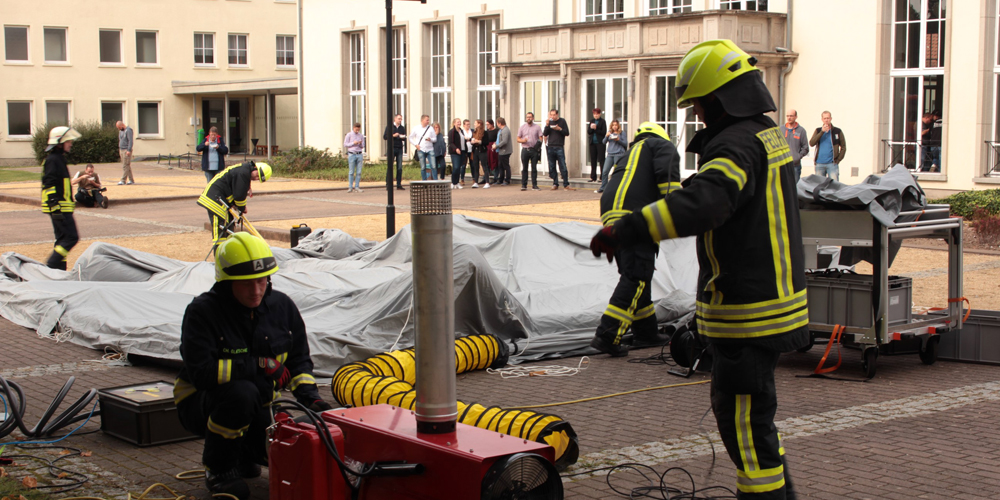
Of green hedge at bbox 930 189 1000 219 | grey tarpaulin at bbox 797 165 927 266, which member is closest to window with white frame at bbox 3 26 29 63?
green hedge at bbox 930 189 1000 219

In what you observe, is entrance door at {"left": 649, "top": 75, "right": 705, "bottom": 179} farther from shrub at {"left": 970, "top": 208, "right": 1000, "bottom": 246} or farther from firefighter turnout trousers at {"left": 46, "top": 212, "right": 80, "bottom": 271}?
firefighter turnout trousers at {"left": 46, "top": 212, "right": 80, "bottom": 271}

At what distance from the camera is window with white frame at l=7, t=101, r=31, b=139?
46.0 meters

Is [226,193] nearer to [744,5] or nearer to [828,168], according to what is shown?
[828,168]

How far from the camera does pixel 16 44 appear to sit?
152ft

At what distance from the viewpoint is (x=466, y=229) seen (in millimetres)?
12227

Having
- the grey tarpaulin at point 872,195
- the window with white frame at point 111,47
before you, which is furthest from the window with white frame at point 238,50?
the grey tarpaulin at point 872,195

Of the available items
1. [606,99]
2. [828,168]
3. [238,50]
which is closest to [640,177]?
[828,168]

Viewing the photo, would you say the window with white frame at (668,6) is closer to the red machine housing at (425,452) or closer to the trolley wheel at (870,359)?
the trolley wheel at (870,359)

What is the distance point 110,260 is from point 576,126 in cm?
1897

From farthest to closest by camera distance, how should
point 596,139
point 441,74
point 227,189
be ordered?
point 441,74 < point 596,139 < point 227,189

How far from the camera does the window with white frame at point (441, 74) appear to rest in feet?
116

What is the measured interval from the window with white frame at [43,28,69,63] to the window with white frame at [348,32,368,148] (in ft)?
54.0

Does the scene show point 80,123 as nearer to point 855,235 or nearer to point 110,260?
point 110,260

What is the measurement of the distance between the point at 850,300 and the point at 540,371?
2350 millimetres
